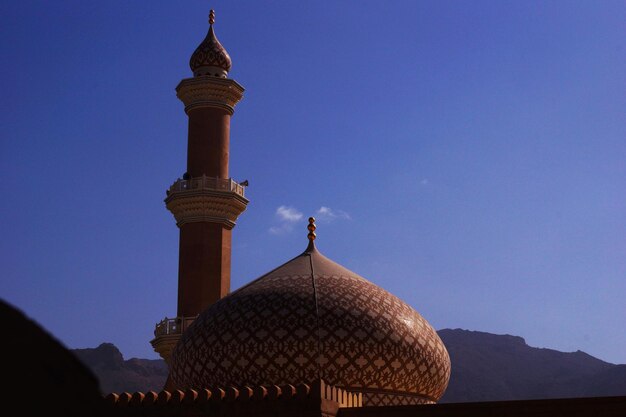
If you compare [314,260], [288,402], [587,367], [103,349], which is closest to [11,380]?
[288,402]

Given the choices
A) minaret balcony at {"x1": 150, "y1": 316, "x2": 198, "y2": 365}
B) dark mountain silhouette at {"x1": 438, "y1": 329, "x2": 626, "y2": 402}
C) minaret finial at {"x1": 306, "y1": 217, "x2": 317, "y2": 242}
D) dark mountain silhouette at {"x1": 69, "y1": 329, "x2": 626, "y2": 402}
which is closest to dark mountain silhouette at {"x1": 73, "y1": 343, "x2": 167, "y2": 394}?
dark mountain silhouette at {"x1": 69, "y1": 329, "x2": 626, "y2": 402}

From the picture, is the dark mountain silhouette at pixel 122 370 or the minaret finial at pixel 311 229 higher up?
the dark mountain silhouette at pixel 122 370

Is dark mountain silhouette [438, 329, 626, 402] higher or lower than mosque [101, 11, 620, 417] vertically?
higher

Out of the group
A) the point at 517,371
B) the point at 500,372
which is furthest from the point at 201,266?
the point at 517,371

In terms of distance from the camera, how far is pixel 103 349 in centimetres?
4384

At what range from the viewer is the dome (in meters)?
16.3

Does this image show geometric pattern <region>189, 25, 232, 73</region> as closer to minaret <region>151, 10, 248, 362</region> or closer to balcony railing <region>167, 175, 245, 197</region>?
minaret <region>151, 10, 248, 362</region>

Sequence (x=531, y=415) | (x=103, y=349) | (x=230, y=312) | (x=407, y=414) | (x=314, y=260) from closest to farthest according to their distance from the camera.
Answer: (x=531, y=415) < (x=407, y=414) < (x=230, y=312) < (x=314, y=260) < (x=103, y=349)

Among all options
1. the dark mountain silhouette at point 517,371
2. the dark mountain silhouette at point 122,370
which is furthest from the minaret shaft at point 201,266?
the dark mountain silhouette at point 122,370

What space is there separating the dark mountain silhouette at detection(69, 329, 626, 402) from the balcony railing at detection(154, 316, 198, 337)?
1007 inches

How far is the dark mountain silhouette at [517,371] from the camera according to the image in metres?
41.2

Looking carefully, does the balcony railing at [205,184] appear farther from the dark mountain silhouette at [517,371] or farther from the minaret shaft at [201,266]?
the dark mountain silhouette at [517,371]

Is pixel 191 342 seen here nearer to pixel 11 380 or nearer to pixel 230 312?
pixel 230 312

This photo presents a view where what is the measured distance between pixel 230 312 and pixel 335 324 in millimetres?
1182
